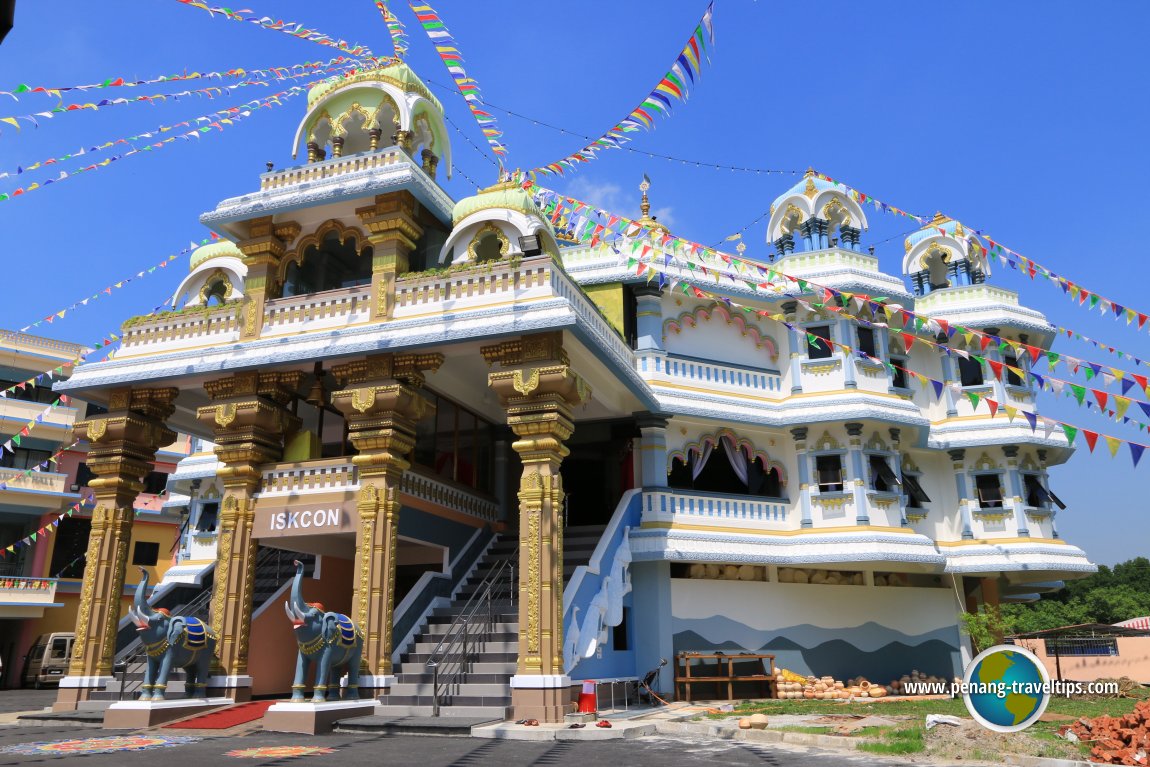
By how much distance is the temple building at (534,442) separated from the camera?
14.6m

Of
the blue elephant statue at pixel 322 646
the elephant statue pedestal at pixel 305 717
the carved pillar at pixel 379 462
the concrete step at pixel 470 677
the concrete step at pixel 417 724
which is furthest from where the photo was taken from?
the carved pillar at pixel 379 462

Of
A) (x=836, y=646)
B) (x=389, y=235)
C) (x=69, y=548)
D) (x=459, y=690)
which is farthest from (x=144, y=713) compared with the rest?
(x=69, y=548)

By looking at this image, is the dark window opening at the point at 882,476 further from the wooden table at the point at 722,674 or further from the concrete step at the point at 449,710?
the concrete step at the point at 449,710

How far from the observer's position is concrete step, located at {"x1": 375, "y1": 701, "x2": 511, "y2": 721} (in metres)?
12.9

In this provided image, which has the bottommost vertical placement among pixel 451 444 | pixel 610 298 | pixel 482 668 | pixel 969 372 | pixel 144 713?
pixel 144 713

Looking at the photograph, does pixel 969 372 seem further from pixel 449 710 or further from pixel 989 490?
pixel 449 710

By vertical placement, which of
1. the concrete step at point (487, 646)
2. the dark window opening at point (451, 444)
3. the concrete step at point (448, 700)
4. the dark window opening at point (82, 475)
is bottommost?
the concrete step at point (448, 700)

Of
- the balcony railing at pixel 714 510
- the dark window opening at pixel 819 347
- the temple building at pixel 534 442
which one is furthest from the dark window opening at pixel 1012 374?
the balcony railing at pixel 714 510

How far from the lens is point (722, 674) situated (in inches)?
732

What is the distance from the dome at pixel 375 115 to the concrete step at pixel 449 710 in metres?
10.6

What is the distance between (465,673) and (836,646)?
33.5ft

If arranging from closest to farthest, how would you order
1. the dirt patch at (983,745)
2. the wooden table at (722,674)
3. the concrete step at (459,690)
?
the dirt patch at (983,745) → the concrete step at (459,690) → the wooden table at (722,674)

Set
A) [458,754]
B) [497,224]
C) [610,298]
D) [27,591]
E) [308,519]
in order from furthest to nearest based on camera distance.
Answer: [27,591], [610,298], [497,224], [308,519], [458,754]

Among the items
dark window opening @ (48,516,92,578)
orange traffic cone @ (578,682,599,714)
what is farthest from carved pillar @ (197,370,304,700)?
dark window opening @ (48,516,92,578)
